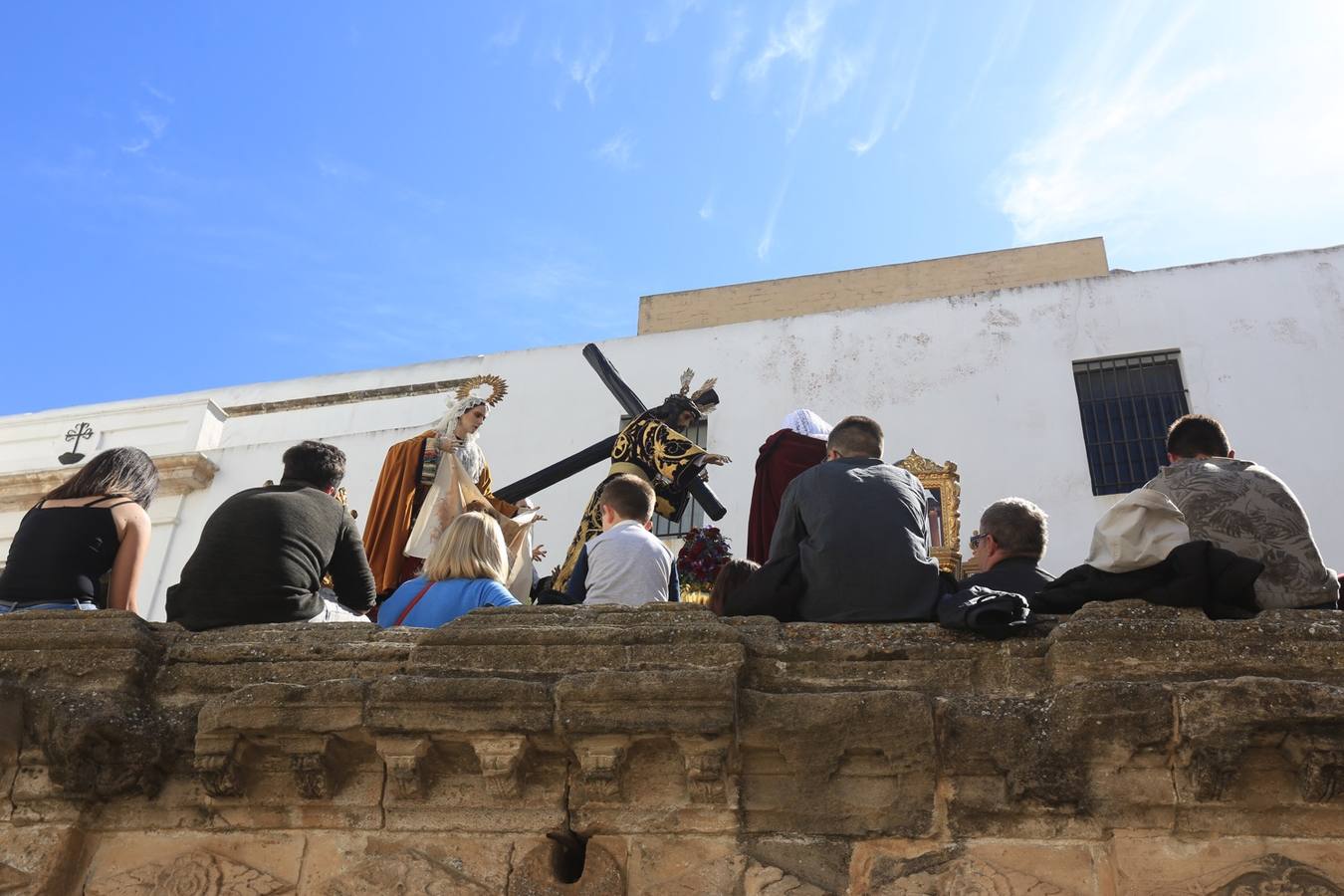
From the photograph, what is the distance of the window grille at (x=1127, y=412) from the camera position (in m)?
12.5

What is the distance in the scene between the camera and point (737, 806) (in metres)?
3.60

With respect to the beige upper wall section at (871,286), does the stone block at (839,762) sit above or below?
below

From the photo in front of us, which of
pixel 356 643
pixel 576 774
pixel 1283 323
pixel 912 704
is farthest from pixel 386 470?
pixel 1283 323

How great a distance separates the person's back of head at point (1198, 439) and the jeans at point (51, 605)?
4.02 meters

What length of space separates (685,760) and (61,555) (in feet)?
8.27

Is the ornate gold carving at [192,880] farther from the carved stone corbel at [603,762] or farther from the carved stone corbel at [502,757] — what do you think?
the carved stone corbel at [603,762]

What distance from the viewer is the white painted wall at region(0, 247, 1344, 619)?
1243 cm

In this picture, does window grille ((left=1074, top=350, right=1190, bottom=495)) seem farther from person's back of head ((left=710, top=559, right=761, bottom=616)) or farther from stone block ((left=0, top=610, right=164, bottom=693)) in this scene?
stone block ((left=0, top=610, right=164, bottom=693))

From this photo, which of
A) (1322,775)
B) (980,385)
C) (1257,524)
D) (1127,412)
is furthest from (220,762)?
(1127,412)

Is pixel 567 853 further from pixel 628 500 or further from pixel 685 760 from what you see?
pixel 628 500

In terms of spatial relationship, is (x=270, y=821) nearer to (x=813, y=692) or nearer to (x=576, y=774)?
(x=576, y=774)

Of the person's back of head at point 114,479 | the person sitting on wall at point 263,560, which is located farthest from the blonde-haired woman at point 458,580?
the person's back of head at point 114,479

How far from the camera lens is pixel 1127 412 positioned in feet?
42.3

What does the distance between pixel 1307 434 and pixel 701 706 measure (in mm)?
10579
